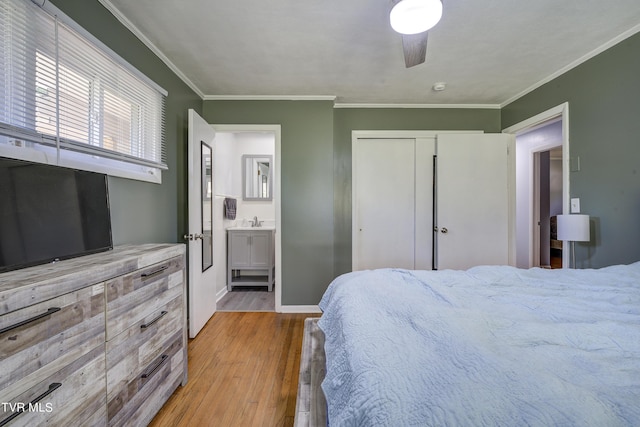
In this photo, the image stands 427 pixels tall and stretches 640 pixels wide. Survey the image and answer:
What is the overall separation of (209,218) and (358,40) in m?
2.18

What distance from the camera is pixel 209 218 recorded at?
2.68m

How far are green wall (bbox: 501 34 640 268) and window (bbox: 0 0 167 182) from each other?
3.55 metres

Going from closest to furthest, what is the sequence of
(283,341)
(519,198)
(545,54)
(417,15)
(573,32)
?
(417,15) < (573,32) < (545,54) < (283,341) < (519,198)

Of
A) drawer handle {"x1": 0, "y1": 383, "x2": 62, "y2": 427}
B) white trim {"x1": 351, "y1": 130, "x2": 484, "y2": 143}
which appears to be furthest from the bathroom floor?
white trim {"x1": 351, "y1": 130, "x2": 484, "y2": 143}

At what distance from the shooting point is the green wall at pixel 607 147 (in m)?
1.80

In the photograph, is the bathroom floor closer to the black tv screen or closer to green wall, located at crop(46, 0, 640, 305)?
green wall, located at crop(46, 0, 640, 305)

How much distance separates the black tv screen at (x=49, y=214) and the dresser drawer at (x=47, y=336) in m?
0.29

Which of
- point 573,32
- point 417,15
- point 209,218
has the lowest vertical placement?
point 209,218

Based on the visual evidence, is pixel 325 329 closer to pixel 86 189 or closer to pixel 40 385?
pixel 40 385

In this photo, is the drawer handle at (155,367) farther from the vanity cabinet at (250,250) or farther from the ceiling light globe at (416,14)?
the ceiling light globe at (416,14)

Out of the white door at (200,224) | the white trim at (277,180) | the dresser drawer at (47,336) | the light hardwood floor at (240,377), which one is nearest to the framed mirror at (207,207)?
the white door at (200,224)

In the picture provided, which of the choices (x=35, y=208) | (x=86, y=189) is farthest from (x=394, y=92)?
(x=35, y=208)

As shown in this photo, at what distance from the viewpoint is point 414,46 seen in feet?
4.94

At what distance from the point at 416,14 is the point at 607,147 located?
1.99 m
